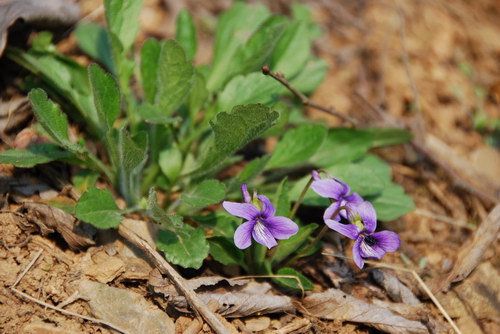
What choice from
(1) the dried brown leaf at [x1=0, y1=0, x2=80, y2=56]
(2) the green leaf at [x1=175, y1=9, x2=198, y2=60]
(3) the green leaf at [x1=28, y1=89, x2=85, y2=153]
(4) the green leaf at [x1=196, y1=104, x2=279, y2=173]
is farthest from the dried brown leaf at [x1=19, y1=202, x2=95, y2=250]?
(2) the green leaf at [x1=175, y1=9, x2=198, y2=60]

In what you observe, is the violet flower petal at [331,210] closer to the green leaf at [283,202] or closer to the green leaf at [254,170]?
the green leaf at [283,202]

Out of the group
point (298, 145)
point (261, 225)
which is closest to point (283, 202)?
point (261, 225)

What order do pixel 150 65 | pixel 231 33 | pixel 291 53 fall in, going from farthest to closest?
pixel 231 33 < pixel 291 53 < pixel 150 65

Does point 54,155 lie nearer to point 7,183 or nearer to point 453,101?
point 7,183

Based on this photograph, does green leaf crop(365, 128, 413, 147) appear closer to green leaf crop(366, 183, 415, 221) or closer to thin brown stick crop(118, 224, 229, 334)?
green leaf crop(366, 183, 415, 221)

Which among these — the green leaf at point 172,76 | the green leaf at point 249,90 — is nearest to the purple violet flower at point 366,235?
the green leaf at point 249,90

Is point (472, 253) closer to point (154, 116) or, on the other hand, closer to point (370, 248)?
point (370, 248)
